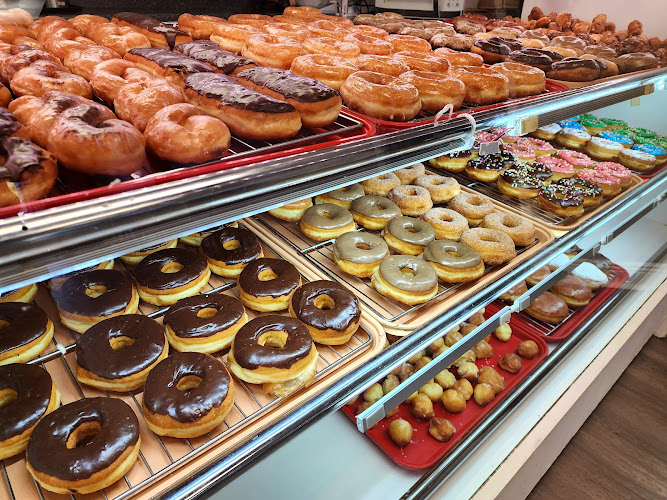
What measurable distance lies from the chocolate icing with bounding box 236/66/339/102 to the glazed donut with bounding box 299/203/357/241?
2.59ft

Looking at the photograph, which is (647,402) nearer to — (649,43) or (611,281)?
(611,281)

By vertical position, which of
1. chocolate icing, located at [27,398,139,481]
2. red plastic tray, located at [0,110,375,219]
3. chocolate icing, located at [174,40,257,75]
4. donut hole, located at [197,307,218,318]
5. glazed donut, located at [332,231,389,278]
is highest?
chocolate icing, located at [174,40,257,75]

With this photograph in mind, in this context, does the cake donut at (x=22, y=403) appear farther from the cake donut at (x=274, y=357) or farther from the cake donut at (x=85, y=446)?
the cake donut at (x=274, y=357)

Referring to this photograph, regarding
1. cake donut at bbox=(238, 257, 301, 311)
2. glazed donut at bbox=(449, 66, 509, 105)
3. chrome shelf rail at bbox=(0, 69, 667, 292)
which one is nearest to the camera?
chrome shelf rail at bbox=(0, 69, 667, 292)

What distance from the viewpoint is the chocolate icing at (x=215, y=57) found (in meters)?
1.98

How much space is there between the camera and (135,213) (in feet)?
3.10

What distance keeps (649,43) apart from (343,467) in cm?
445

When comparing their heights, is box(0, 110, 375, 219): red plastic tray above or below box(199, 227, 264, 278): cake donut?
above

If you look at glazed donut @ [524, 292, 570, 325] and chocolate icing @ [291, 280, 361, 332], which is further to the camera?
glazed donut @ [524, 292, 570, 325]

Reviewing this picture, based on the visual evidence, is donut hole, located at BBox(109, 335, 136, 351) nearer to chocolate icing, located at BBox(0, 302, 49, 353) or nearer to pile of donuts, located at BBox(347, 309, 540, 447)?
chocolate icing, located at BBox(0, 302, 49, 353)

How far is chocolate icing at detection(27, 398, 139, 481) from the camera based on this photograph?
1201 millimetres

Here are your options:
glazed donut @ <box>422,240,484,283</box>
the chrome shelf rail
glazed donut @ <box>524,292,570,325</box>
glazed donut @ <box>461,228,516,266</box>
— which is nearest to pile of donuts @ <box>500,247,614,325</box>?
glazed donut @ <box>524,292,570,325</box>

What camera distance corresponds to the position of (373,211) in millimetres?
2594

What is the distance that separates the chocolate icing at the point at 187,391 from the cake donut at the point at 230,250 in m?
0.57
